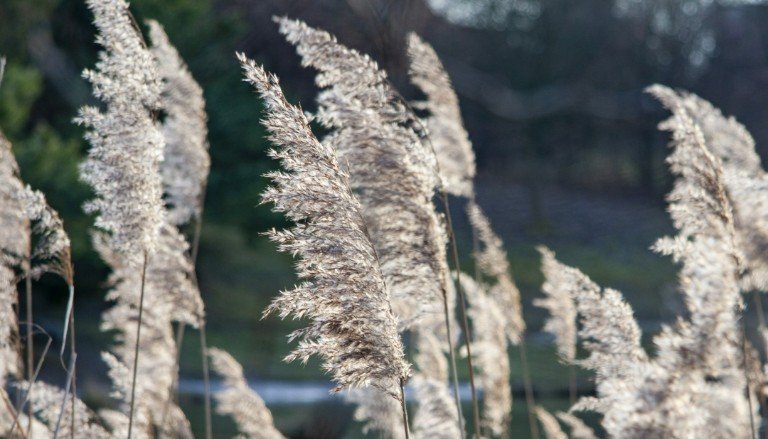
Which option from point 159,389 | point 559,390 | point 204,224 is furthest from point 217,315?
point 159,389

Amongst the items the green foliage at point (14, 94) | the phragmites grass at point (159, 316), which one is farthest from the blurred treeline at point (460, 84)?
the phragmites grass at point (159, 316)

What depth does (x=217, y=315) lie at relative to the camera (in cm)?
1823

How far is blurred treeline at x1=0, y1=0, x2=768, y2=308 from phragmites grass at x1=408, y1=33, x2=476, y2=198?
2.82ft

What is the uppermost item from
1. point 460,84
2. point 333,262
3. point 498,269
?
point 460,84

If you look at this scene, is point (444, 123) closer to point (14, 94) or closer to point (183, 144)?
point (183, 144)

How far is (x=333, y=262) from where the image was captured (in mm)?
2219

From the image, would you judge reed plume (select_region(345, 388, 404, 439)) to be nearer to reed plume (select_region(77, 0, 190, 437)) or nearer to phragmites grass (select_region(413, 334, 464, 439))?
phragmites grass (select_region(413, 334, 464, 439))

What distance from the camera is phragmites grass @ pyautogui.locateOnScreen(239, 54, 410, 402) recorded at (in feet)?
7.22

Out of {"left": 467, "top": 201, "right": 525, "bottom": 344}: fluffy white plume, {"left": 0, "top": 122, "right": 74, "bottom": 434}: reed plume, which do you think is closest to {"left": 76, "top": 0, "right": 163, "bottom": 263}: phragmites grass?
→ {"left": 0, "top": 122, "right": 74, "bottom": 434}: reed plume

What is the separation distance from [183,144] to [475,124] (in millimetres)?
28635

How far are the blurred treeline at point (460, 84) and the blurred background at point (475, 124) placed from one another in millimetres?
42

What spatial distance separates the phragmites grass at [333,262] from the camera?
7.22 ft

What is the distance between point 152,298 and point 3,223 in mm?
578

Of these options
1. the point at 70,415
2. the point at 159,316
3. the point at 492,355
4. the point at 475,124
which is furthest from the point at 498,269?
the point at 475,124
